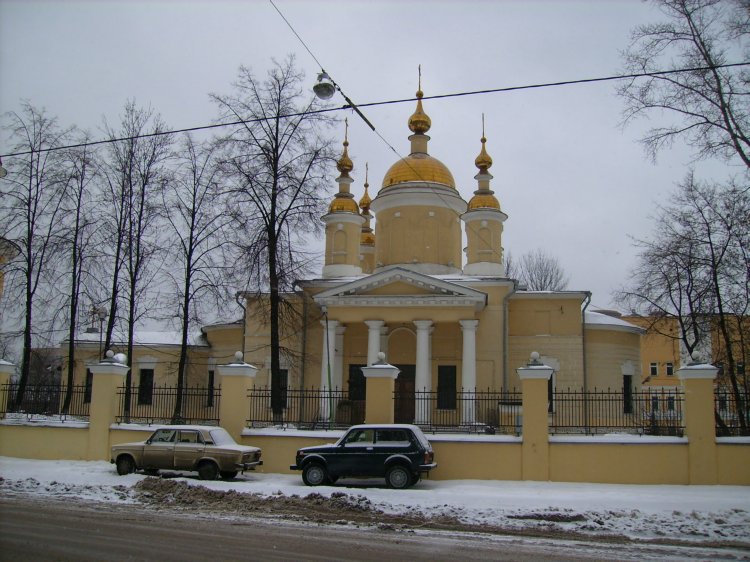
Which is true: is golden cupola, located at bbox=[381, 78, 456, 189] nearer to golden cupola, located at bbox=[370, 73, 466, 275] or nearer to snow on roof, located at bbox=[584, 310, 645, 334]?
golden cupola, located at bbox=[370, 73, 466, 275]

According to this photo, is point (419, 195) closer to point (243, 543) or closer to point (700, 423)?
point (700, 423)

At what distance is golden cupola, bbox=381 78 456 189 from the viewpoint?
32.6m

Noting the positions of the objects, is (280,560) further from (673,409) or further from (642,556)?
(673,409)

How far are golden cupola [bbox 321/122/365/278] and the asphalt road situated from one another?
22.1m

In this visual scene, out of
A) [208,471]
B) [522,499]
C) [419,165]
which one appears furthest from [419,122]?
[522,499]

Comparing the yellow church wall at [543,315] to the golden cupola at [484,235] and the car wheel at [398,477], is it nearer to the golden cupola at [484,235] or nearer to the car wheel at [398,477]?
the golden cupola at [484,235]

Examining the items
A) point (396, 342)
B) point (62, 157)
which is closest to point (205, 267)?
point (62, 157)

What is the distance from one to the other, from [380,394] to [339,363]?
11.7 meters

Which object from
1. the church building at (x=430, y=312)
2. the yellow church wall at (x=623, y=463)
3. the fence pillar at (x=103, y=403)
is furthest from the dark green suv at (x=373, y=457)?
the church building at (x=430, y=312)

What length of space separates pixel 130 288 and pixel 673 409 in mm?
19340

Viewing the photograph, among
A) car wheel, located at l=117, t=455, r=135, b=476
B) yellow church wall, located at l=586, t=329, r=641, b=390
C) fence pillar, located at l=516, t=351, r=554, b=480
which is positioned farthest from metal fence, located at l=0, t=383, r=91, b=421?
yellow church wall, located at l=586, t=329, r=641, b=390

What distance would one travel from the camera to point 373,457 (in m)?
14.8

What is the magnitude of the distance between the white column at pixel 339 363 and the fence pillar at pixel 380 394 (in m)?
11.0

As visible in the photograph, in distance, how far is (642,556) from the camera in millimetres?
9125
